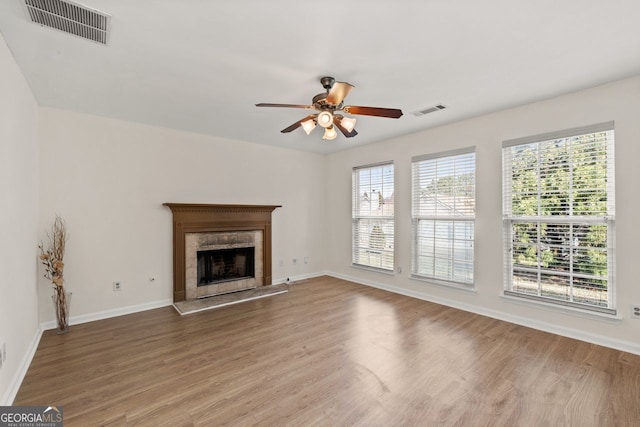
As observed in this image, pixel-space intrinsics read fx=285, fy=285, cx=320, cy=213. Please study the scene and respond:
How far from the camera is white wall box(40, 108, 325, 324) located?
355 cm

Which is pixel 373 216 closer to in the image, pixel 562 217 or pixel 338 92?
pixel 562 217

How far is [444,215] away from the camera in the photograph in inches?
172

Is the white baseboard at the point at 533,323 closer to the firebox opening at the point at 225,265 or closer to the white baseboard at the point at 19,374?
the firebox opening at the point at 225,265

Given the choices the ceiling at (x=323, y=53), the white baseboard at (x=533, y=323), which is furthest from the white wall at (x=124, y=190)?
the white baseboard at (x=533, y=323)

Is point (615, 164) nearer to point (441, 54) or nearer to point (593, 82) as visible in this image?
point (593, 82)

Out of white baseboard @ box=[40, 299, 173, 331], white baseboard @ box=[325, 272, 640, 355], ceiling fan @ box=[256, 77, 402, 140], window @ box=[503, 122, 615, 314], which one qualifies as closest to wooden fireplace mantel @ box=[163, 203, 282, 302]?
white baseboard @ box=[40, 299, 173, 331]

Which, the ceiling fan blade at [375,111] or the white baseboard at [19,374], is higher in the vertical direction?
the ceiling fan blade at [375,111]

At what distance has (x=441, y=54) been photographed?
2354 millimetres

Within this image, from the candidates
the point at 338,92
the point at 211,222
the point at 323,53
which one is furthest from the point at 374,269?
the point at 323,53

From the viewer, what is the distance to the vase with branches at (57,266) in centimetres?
327

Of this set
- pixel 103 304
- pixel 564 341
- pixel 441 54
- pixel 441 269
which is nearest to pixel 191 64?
pixel 441 54

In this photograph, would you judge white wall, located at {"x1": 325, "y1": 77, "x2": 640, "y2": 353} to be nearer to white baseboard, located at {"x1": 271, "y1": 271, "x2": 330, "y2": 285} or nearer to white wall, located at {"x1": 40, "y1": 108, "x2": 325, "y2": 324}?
white baseboard, located at {"x1": 271, "y1": 271, "x2": 330, "y2": 285}

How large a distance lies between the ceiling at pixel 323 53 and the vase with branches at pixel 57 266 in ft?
5.06

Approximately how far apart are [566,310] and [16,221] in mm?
5502
